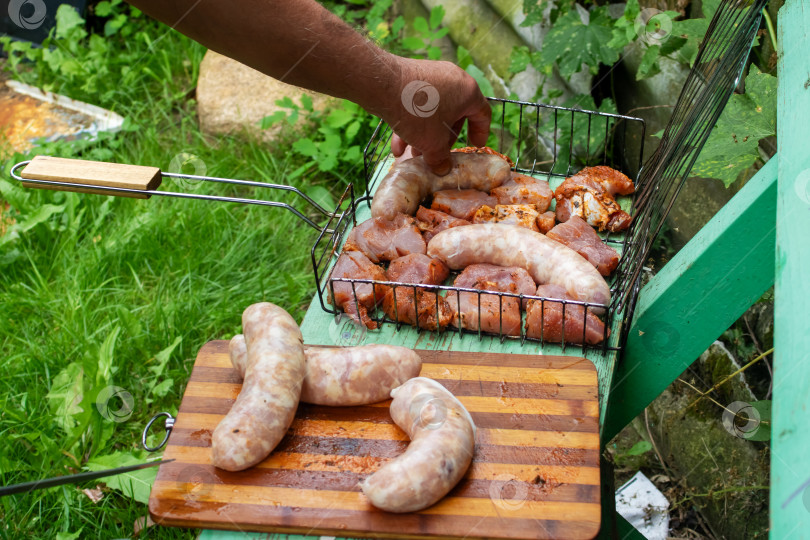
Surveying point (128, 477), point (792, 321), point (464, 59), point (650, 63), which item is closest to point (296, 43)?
point (792, 321)

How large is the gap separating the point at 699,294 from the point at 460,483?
98 cm

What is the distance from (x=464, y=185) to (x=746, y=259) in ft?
4.43

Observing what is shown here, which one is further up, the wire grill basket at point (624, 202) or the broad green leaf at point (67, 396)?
the wire grill basket at point (624, 202)

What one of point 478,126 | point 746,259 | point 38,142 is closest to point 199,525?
point 746,259

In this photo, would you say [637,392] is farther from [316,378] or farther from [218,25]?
[218,25]

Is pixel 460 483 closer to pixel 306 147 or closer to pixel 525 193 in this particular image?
pixel 525 193

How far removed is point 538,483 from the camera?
203 cm

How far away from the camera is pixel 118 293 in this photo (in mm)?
4504

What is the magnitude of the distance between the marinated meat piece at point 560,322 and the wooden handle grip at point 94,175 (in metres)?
1.55

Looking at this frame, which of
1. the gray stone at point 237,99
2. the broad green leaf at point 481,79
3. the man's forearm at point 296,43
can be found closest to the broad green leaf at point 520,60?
the broad green leaf at point 481,79

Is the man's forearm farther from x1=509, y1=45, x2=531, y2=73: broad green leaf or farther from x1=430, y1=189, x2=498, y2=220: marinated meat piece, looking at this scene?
x1=509, y1=45, x2=531, y2=73: broad green leaf

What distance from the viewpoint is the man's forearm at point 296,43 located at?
7.54 feet

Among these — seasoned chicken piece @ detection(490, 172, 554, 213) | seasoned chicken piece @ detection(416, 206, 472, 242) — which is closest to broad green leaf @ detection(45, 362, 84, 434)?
seasoned chicken piece @ detection(416, 206, 472, 242)

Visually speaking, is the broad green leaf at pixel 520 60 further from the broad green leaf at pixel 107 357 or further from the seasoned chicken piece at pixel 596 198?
the broad green leaf at pixel 107 357
